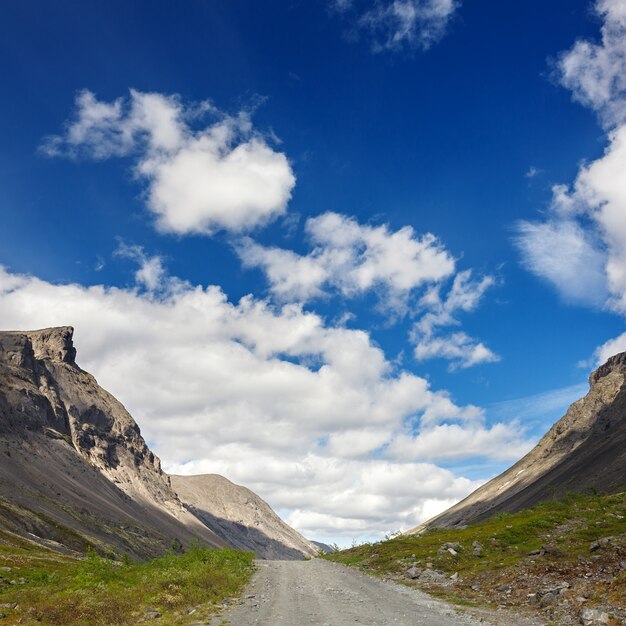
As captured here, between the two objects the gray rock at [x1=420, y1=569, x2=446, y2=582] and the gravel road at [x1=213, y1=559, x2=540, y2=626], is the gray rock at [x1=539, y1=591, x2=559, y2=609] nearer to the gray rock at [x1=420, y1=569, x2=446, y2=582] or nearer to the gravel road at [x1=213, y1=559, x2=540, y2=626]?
the gravel road at [x1=213, y1=559, x2=540, y2=626]

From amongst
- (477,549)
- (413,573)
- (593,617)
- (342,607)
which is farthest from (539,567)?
(477,549)

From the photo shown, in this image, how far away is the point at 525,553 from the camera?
114 ft

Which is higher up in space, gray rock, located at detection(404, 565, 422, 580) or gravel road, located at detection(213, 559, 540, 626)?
gray rock, located at detection(404, 565, 422, 580)

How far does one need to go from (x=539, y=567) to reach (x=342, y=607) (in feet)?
38.1

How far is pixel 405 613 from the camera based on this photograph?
22234 millimetres

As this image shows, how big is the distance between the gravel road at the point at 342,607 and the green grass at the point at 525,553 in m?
4.10

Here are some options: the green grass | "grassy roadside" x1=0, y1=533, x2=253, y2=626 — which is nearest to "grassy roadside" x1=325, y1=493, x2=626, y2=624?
the green grass

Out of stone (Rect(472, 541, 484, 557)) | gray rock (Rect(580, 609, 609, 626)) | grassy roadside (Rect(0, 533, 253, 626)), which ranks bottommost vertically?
grassy roadside (Rect(0, 533, 253, 626))

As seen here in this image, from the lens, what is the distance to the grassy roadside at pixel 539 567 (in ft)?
72.5

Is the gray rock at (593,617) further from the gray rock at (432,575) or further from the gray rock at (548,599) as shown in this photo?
the gray rock at (432,575)

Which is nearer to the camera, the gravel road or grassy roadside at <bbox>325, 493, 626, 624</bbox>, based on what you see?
the gravel road

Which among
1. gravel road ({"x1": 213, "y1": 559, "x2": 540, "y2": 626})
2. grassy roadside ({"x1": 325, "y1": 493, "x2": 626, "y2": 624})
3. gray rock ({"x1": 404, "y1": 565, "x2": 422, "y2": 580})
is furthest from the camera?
gray rock ({"x1": 404, "y1": 565, "x2": 422, "y2": 580})

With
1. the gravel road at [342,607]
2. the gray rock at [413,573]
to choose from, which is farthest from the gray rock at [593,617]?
the gray rock at [413,573]

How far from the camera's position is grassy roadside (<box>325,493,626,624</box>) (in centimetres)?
2211
